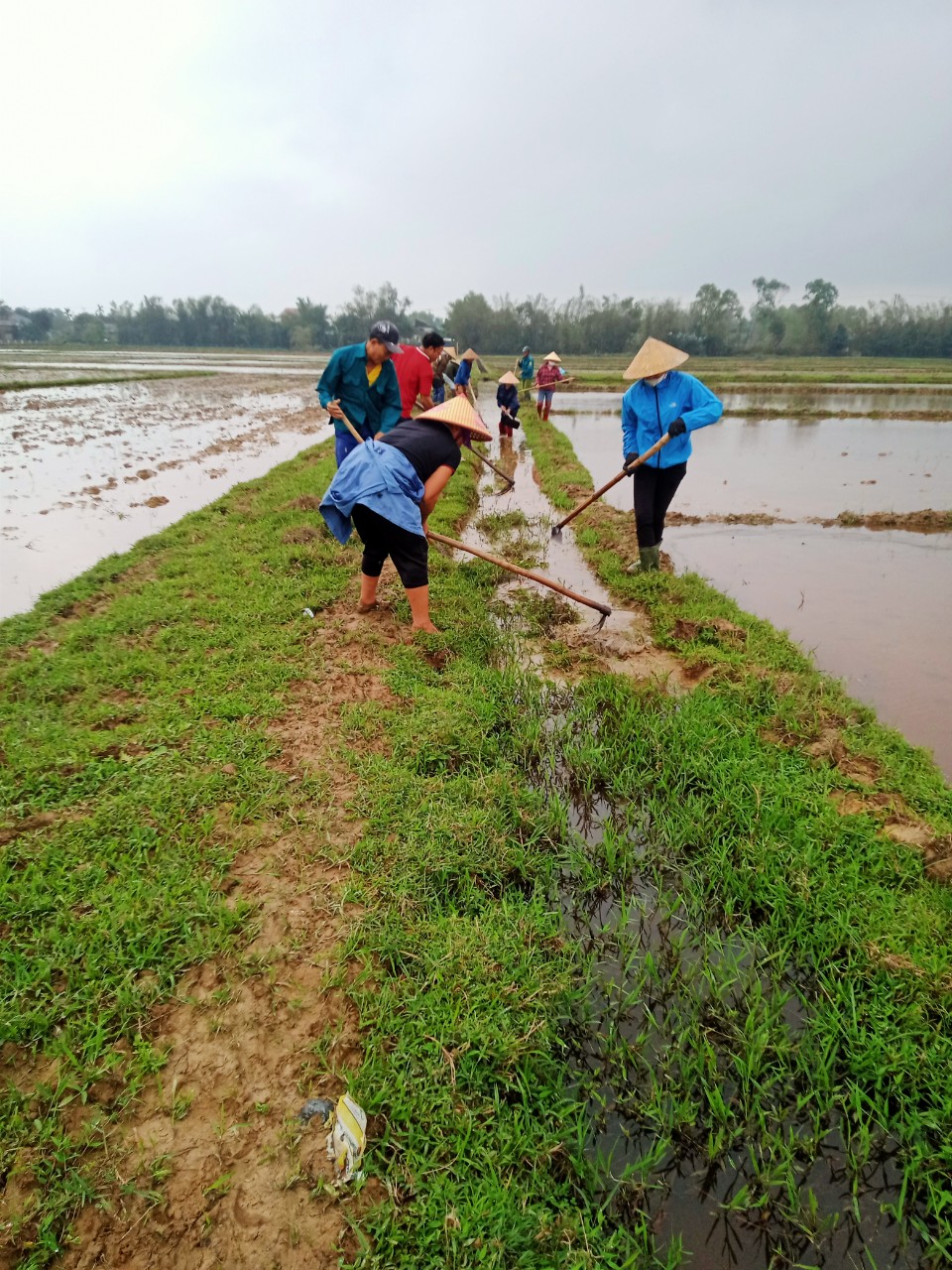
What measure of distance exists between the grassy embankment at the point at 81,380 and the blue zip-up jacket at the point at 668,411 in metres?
22.2

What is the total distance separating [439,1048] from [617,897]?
35.5 inches

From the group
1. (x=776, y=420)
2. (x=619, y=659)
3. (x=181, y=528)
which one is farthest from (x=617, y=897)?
(x=776, y=420)

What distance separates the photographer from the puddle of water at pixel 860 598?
3.59 m

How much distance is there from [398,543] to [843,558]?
4.58 meters

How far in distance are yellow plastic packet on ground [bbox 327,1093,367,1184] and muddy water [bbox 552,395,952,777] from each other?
299cm

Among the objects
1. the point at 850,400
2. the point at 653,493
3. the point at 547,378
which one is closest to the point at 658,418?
the point at 653,493

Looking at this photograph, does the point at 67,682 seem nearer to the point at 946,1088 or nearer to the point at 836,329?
the point at 946,1088

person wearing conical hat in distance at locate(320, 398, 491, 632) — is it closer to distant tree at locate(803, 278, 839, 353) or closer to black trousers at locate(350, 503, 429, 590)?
black trousers at locate(350, 503, 429, 590)

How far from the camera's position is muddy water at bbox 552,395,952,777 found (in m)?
3.80

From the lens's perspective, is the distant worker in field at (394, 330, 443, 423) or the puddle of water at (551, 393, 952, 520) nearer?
the distant worker in field at (394, 330, 443, 423)

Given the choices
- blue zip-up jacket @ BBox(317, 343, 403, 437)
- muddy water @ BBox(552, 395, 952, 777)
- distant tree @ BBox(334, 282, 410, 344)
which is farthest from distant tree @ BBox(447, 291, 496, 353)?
blue zip-up jacket @ BBox(317, 343, 403, 437)

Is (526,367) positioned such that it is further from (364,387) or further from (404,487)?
(404,487)

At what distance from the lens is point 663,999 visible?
1.95 meters

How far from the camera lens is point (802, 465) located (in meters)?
10.2
